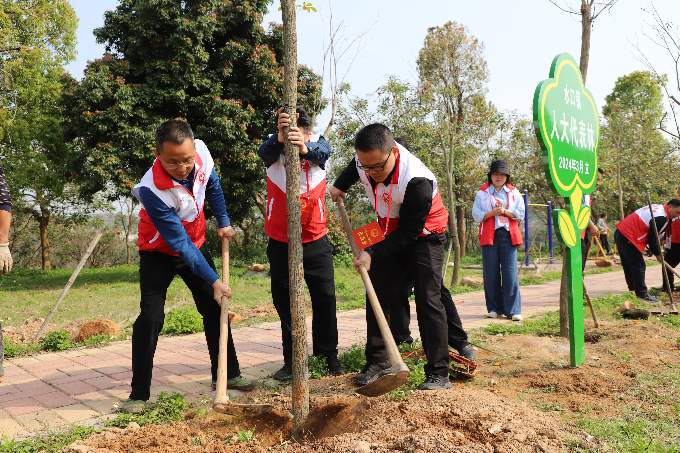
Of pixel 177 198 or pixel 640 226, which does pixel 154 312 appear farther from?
pixel 640 226

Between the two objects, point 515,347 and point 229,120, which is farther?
point 229,120

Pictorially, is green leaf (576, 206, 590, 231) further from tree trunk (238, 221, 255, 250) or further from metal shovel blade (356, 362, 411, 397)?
tree trunk (238, 221, 255, 250)

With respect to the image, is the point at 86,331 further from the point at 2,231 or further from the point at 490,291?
the point at 490,291

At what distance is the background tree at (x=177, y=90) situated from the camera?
11.6 m

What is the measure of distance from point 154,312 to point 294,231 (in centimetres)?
126

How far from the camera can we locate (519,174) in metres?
19.1

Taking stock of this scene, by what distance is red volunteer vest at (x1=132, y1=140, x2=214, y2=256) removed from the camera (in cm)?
299

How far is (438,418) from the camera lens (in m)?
2.46

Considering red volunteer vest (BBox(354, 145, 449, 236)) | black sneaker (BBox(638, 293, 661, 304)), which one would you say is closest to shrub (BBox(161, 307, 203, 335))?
red volunteer vest (BBox(354, 145, 449, 236))

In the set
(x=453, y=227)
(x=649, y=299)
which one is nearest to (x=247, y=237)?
(x=453, y=227)

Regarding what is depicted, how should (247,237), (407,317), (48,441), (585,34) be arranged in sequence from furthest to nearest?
(247,237) < (585,34) < (407,317) < (48,441)

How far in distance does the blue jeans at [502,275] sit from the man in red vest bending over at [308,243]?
9.66 ft

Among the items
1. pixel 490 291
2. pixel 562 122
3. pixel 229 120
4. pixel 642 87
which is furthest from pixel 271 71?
pixel 642 87

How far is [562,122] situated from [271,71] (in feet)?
34.6
